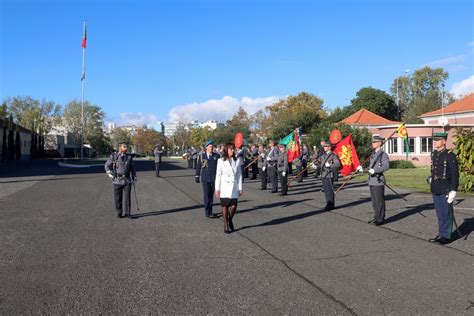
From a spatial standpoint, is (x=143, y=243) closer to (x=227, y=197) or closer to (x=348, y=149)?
(x=227, y=197)

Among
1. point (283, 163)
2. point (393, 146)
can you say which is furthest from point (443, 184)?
point (393, 146)

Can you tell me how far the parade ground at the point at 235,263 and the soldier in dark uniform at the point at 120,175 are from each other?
1.53ft

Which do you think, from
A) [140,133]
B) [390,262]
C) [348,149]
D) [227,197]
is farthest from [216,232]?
[140,133]

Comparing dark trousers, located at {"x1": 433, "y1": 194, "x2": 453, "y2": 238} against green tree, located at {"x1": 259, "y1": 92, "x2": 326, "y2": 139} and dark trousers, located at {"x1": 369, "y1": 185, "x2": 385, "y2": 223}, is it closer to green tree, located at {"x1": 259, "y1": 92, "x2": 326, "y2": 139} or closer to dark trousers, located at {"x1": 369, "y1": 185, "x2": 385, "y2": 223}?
dark trousers, located at {"x1": 369, "y1": 185, "x2": 385, "y2": 223}

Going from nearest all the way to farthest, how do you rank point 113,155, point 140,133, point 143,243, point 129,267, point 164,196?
1. point 129,267
2. point 143,243
3. point 113,155
4. point 164,196
5. point 140,133

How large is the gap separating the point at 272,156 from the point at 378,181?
8.18 m

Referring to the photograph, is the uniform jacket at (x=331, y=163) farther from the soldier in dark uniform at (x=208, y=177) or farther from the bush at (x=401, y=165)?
the bush at (x=401, y=165)

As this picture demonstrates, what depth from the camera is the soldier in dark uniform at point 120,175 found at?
11289 millimetres

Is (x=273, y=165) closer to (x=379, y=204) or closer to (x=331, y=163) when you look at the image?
(x=331, y=163)

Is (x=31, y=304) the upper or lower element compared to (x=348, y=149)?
lower

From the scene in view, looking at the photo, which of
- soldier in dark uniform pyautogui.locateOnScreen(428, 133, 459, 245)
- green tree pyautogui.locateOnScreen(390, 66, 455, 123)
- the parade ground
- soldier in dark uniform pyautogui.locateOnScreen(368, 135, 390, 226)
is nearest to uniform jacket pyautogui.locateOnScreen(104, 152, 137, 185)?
the parade ground

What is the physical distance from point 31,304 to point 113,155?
677 centimetres

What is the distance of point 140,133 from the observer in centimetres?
12925

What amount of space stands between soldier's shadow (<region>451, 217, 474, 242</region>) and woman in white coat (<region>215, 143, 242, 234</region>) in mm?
4315
